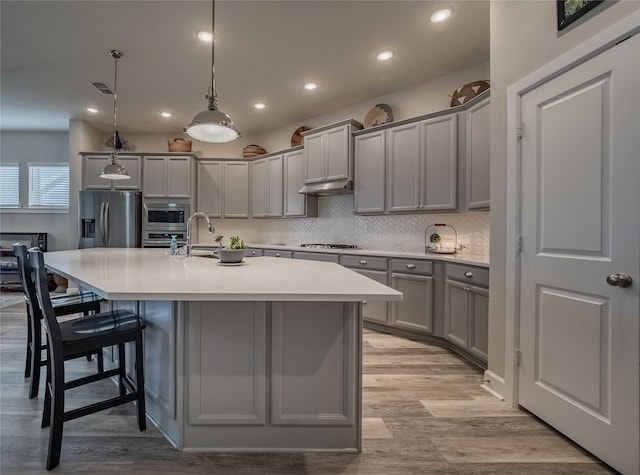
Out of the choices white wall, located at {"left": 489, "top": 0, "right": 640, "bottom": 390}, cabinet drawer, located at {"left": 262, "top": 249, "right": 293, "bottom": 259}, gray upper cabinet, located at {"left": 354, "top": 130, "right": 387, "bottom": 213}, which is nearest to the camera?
white wall, located at {"left": 489, "top": 0, "right": 640, "bottom": 390}

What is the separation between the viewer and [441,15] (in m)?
2.75

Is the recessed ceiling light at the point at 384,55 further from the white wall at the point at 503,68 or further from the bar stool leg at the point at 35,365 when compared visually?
the bar stool leg at the point at 35,365

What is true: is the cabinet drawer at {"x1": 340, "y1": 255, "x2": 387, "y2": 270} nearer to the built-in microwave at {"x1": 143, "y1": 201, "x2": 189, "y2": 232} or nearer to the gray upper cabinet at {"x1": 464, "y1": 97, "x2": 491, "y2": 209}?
the gray upper cabinet at {"x1": 464, "y1": 97, "x2": 491, "y2": 209}

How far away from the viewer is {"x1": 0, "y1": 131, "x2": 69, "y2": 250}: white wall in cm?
619

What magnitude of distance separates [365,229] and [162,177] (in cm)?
346

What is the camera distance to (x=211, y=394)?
164 centimetres

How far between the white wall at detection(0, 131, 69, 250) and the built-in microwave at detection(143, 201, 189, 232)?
2.17m

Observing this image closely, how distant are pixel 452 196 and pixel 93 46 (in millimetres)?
3861

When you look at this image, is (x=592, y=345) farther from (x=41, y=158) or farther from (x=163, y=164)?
(x=41, y=158)

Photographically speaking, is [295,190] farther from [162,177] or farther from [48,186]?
[48,186]

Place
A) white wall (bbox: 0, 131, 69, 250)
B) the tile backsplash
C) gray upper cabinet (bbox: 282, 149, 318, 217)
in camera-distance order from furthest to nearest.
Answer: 1. white wall (bbox: 0, 131, 69, 250)
2. gray upper cabinet (bbox: 282, 149, 318, 217)
3. the tile backsplash

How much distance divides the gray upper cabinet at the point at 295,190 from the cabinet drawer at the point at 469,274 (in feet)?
8.03

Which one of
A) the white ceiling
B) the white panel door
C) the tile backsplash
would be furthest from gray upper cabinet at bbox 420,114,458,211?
the white panel door

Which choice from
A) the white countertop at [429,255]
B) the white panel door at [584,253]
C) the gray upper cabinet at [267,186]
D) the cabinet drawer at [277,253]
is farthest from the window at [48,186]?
the white panel door at [584,253]
